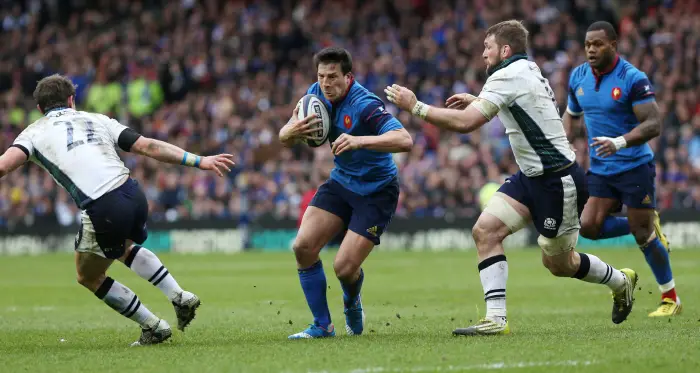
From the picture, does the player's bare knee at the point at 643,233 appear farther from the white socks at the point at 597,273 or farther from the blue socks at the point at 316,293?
the blue socks at the point at 316,293

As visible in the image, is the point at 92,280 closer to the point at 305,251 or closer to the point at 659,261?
the point at 305,251

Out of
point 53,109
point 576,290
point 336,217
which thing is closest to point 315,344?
point 336,217

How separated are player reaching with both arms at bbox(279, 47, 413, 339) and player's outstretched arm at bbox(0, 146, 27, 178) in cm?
208

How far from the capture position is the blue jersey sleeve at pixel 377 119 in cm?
892

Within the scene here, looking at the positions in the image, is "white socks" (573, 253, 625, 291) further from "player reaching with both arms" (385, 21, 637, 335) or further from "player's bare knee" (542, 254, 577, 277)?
"player reaching with both arms" (385, 21, 637, 335)

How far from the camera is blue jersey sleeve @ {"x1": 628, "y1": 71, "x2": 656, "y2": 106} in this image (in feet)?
34.2

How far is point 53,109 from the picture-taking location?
29.3 ft

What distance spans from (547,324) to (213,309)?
4587 millimetres

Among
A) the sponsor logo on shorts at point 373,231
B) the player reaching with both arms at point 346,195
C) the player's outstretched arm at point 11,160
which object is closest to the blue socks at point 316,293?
the player reaching with both arms at point 346,195

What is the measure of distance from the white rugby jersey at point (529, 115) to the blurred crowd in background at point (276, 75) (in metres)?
15.4

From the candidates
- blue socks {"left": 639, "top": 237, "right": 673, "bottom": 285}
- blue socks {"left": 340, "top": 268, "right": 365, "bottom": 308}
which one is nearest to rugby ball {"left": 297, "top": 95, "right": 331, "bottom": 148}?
blue socks {"left": 340, "top": 268, "right": 365, "bottom": 308}

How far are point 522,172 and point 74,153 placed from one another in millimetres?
3671

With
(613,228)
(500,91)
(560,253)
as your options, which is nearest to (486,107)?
(500,91)

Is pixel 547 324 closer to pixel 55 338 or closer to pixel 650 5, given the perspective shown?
pixel 55 338
